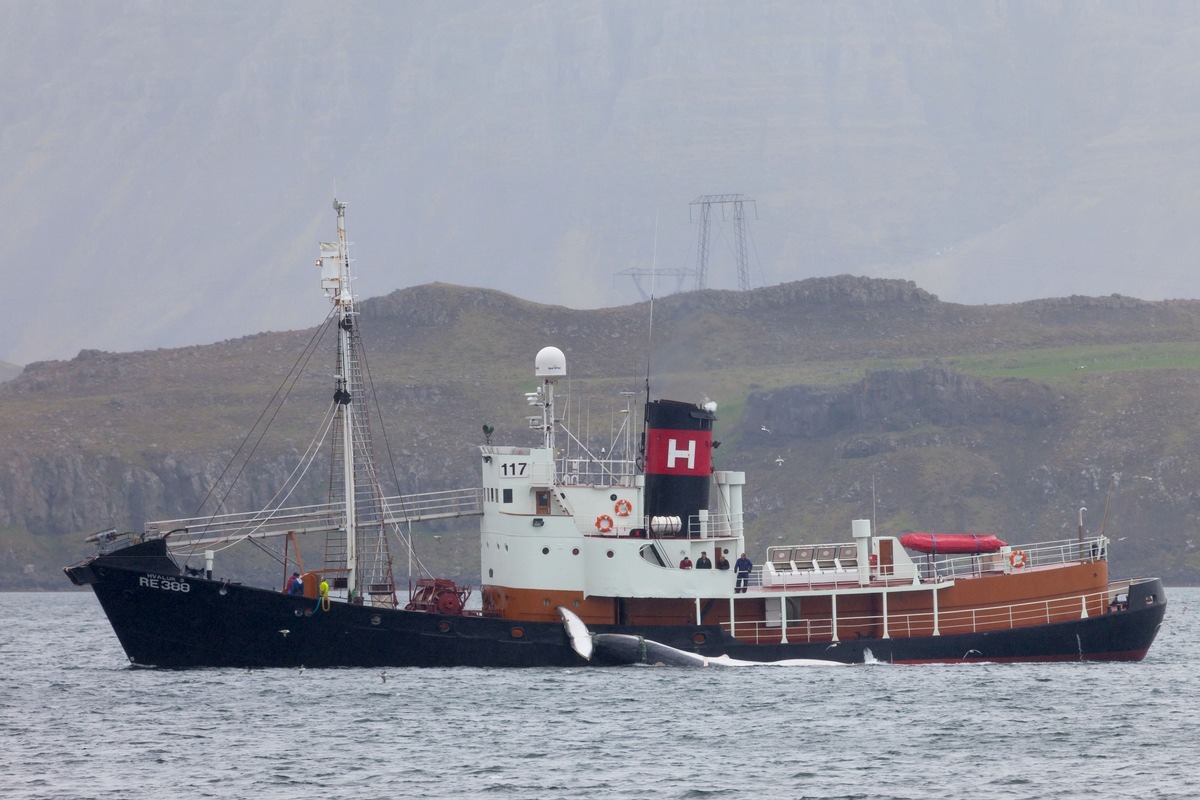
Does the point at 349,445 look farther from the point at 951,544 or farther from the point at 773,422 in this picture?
the point at 773,422

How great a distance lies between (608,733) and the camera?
38.0m

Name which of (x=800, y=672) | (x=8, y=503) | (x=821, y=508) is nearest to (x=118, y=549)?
(x=800, y=672)

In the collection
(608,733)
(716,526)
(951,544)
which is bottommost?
(608,733)

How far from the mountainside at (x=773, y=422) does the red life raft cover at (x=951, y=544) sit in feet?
262

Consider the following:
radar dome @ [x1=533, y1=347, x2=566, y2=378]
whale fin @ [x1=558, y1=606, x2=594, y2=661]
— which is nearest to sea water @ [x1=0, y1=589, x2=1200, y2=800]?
whale fin @ [x1=558, y1=606, x2=594, y2=661]

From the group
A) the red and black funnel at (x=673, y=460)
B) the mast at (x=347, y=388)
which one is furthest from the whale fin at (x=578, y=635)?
the mast at (x=347, y=388)

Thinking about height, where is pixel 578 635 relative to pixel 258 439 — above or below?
below

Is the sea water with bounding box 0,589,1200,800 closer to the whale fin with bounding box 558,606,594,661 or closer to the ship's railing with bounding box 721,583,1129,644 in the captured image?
the whale fin with bounding box 558,606,594,661

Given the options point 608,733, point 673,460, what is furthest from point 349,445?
point 608,733

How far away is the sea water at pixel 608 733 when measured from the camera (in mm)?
32844

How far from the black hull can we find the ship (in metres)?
0.05

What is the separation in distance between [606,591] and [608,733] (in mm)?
7481

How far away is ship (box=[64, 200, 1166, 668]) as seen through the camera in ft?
145

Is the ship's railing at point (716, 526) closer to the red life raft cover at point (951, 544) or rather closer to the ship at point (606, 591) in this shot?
the ship at point (606, 591)
